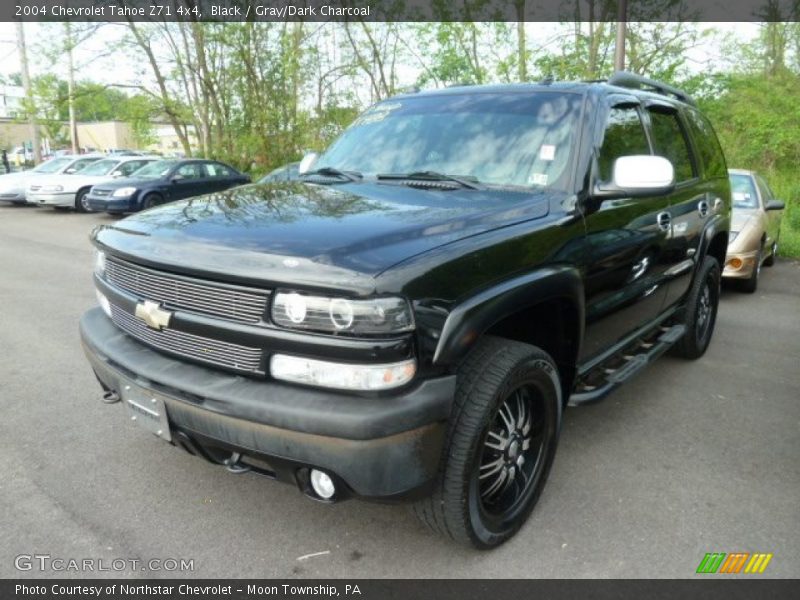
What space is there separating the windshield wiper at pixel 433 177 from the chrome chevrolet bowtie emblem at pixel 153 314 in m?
1.39

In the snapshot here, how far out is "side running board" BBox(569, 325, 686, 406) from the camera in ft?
10.5

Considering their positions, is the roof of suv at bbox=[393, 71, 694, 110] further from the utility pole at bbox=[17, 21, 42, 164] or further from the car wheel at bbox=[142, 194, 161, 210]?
the utility pole at bbox=[17, 21, 42, 164]

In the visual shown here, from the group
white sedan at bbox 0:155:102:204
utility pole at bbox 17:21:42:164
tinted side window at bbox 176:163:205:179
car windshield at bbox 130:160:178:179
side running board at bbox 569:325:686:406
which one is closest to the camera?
side running board at bbox 569:325:686:406

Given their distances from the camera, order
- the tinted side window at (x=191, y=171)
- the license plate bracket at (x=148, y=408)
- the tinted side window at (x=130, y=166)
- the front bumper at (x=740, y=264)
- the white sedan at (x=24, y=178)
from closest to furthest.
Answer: the license plate bracket at (x=148, y=408)
the front bumper at (x=740, y=264)
the tinted side window at (x=191, y=171)
the tinted side window at (x=130, y=166)
the white sedan at (x=24, y=178)

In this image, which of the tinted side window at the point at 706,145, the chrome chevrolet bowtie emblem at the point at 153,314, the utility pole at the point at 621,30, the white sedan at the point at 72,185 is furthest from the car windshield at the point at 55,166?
the chrome chevrolet bowtie emblem at the point at 153,314

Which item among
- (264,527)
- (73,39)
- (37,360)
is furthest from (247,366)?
(73,39)

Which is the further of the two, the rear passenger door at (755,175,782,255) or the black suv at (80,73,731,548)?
the rear passenger door at (755,175,782,255)

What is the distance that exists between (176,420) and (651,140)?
317cm

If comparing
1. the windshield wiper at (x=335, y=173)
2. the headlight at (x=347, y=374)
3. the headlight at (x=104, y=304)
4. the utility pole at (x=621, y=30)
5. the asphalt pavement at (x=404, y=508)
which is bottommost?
the asphalt pavement at (x=404, y=508)

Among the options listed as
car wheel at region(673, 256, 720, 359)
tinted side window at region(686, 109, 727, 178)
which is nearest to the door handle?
car wheel at region(673, 256, 720, 359)

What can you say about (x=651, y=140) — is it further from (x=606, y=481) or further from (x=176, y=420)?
(x=176, y=420)

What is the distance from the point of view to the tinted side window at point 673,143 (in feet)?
13.0

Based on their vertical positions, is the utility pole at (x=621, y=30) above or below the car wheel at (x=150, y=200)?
above

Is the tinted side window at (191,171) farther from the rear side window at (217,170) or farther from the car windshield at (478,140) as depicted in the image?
the car windshield at (478,140)
